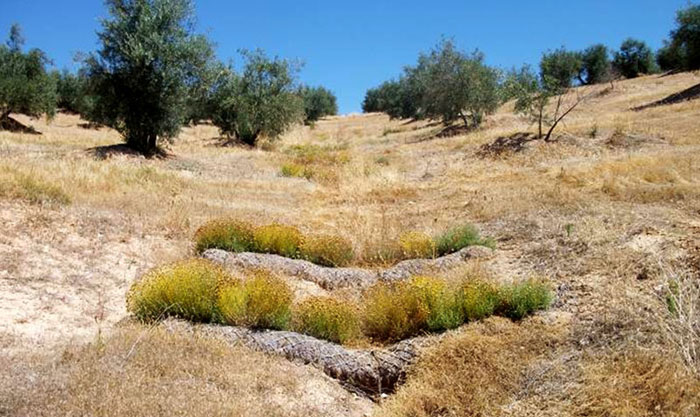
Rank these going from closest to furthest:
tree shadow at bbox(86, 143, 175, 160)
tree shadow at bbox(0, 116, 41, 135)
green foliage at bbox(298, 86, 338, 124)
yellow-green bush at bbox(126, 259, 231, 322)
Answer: yellow-green bush at bbox(126, 259, 231, 322) → tree shadow at bbox(86, 143, 175, 160) → tree shadow at bbox(0, 116, 41, 135) → green foliage at bbox(298, 86, 338, 124)

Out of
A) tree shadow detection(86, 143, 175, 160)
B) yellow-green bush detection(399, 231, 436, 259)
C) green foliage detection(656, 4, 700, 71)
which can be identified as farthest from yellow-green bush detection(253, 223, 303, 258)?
green foliage detection(656, 4, 700, 71)

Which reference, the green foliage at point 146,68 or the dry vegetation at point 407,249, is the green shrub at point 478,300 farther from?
the green foliage at point 146,68

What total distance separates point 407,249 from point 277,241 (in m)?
2.36

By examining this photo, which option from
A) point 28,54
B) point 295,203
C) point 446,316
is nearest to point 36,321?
point 446,316

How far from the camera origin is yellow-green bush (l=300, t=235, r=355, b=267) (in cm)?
914

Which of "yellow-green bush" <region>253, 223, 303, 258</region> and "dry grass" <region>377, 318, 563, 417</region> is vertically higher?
"yellow-green bush" <region>253, 223, 303, 258</region>

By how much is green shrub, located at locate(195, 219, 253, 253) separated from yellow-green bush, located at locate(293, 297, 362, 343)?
337cm

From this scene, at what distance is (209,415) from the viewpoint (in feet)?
12.5

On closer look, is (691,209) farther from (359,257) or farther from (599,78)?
(599,78)

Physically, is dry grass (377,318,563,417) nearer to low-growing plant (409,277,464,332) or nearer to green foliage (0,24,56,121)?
low-growing plant (409,277,464,332)

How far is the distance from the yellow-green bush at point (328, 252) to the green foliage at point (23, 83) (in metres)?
29.5

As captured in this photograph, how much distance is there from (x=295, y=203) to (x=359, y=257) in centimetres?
553

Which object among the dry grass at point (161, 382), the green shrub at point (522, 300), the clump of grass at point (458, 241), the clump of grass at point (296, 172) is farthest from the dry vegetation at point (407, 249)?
the clump of grass at point (296, 172)

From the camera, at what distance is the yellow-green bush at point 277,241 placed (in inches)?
→ 367
